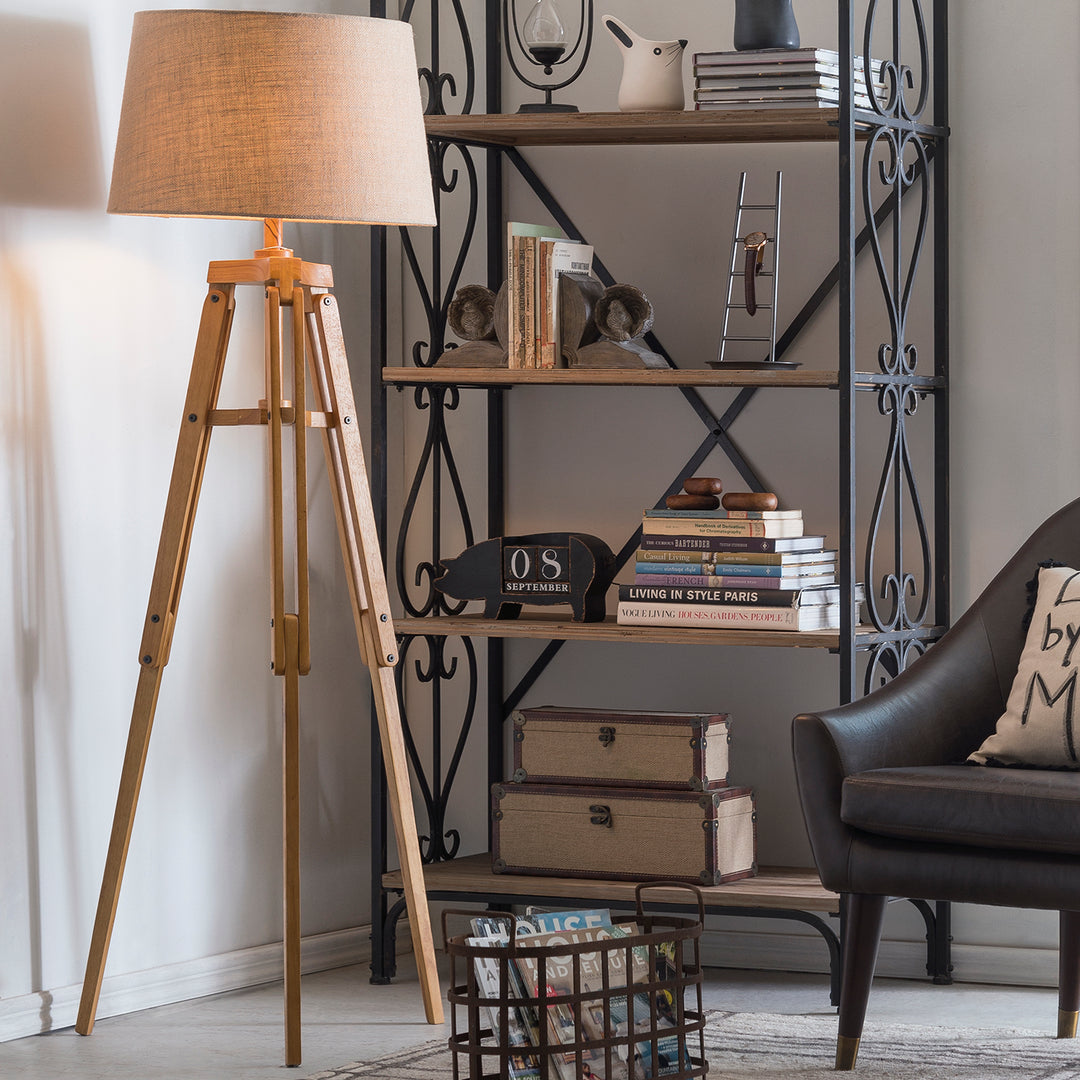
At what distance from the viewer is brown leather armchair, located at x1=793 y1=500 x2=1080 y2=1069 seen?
2.73m

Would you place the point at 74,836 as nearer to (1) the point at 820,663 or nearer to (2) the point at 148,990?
(2) the point at 148,990

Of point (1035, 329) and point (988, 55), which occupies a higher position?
point (988, 55)

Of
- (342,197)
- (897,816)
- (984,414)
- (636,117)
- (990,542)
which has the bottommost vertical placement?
(897,816)

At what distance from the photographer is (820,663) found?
3834 millimetres

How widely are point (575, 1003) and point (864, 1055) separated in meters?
0.88

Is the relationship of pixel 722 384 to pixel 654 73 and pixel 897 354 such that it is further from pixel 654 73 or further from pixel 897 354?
pixel 654 73

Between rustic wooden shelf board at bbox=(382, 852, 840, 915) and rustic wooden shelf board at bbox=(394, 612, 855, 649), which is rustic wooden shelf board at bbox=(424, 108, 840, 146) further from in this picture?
rustic wooden shelf board at bbox=(382, 852, 840, 915)

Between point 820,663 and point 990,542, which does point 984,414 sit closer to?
point 990,542

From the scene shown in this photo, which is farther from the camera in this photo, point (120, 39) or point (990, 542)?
point (990, 542)

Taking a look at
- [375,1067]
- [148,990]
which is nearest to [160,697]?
[148,990]

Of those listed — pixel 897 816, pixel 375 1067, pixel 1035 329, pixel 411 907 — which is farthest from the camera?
pixel 1035 329

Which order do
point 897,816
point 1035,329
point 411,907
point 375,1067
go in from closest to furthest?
point 897,816 → point 375,1067 → point 411,907 → point 1035,329

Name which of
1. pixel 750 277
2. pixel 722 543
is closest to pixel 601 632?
pixel 722 543

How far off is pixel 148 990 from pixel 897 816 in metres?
1.53
